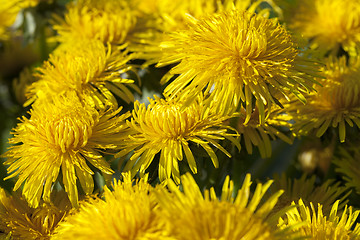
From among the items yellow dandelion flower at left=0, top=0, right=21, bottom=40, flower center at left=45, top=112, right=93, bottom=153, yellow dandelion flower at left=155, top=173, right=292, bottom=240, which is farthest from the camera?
yellow dandelion flower at left=0, top=0, right=21, bottom=40

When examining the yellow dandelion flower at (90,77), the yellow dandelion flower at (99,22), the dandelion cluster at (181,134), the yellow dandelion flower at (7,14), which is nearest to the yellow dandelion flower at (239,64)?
the dandelion cluster at (181,134)

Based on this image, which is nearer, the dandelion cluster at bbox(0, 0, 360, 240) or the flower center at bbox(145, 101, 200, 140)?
the dandelion cluster at bbox(0, 0, 360, 240)

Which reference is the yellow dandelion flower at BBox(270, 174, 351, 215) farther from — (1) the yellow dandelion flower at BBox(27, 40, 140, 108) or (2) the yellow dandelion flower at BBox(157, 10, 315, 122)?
(1) the yellow dandelion flower at BBox(27, 40, 140, 108)

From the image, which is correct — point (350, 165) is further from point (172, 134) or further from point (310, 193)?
point (172, 134)

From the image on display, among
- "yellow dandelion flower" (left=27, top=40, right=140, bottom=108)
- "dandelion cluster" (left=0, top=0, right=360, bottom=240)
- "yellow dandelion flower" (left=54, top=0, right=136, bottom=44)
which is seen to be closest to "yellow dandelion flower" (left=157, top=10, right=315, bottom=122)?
"dandelion cluster" (left=0, top=0, right=360, bottom=240)

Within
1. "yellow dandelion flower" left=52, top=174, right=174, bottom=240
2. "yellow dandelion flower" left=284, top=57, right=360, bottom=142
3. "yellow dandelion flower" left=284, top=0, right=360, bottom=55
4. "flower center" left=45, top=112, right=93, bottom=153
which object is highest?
"yellow dandelion flower" left=284, top=0, right=360, bottom=55

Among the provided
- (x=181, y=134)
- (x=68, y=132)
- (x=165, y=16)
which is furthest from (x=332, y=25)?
(x=68, y=132)

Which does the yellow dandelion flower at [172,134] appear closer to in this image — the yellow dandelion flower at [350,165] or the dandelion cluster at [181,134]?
→ the dandelion cluster at [181,134]
